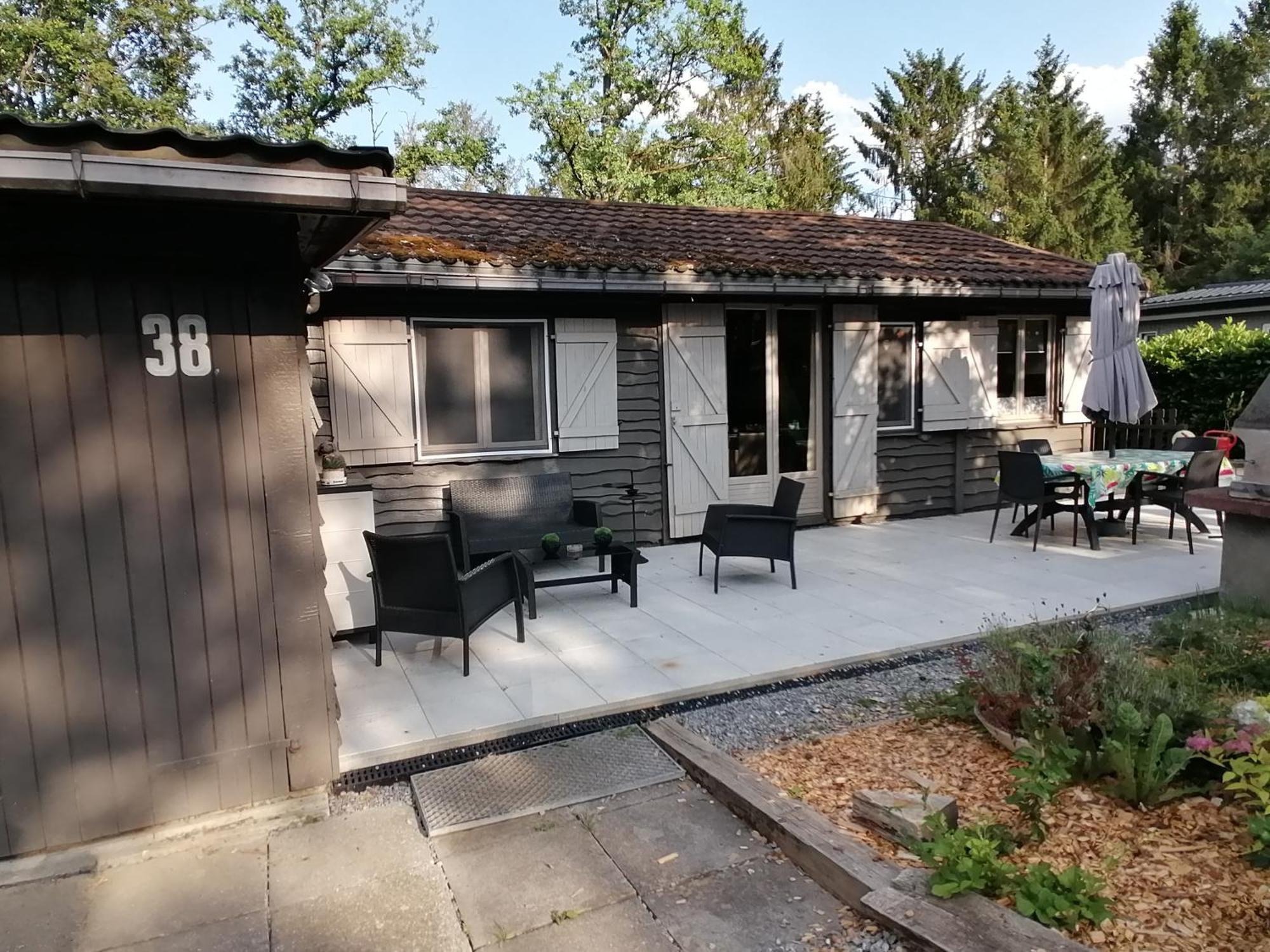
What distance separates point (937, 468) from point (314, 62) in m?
17.9

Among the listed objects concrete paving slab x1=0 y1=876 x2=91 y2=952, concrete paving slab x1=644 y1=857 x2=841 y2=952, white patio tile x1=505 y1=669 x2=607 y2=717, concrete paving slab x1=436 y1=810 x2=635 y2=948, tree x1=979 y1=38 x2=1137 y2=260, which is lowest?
concrete paving slab x1=644 y1=857 x2=841 y2=952

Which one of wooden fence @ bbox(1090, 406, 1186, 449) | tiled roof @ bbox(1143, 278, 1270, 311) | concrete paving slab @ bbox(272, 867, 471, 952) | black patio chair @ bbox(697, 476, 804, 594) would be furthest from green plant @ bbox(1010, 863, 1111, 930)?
tiled roof @ bbox(1143, 278, 1270, 311)

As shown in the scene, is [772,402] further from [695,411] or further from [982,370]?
[982,370]

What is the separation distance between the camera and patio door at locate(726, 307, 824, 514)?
7.55 metres

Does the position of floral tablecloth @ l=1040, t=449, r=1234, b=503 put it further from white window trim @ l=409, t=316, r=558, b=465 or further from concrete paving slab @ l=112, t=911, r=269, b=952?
concrete paving slab @ l=112, t=911, r=269, b=952

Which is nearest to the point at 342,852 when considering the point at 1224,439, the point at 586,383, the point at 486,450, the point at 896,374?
the point at 486,450

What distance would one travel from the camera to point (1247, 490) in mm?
4410

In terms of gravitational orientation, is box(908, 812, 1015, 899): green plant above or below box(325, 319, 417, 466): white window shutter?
below

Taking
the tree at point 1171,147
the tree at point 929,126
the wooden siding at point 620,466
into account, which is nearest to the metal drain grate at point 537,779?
the wooden siding at point 620,466

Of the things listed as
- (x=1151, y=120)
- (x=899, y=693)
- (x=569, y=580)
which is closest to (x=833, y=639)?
(x=899, y=693)

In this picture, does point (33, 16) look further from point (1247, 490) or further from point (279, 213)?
point (1247, 490)

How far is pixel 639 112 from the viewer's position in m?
20.0

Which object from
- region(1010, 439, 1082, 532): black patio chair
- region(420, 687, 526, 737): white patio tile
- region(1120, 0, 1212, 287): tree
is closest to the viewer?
region(420, 687, 526, 737): white patio tile

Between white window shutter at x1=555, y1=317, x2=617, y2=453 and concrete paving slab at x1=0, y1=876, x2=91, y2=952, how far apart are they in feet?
15.2
